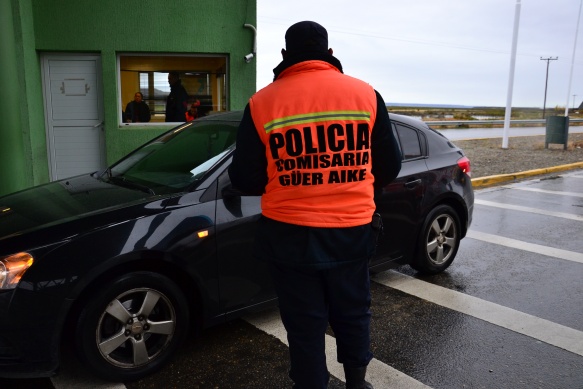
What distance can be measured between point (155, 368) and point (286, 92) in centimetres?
198

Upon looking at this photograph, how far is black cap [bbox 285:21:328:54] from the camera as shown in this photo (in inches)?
92.7

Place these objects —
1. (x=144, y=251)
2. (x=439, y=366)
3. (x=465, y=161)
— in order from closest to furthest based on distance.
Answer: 1. (x=144, y=251)
2. (x=439, y=366)
3. (x=465, y=161)

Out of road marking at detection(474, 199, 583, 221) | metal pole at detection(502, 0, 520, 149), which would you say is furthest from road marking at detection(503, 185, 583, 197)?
metal pole at detection(502, 0, 520, 149)

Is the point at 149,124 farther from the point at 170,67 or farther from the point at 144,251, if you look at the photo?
the point at 144,251

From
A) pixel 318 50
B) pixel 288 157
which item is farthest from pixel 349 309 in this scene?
pixel 318 50

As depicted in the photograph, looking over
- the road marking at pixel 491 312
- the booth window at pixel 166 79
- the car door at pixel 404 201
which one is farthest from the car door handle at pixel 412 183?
the booth window at pixel 166 79

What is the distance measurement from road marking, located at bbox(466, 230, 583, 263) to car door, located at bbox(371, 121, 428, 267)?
84.8 inches

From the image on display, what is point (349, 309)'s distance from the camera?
96.0 inches

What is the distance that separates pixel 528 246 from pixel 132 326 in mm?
4902

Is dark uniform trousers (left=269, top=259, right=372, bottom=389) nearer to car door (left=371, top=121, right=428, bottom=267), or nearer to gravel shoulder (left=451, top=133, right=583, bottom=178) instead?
car door (left=371, top=121, right=428, bottom=267)

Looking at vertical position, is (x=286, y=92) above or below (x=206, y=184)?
above

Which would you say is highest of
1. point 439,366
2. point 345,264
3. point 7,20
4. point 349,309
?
point 7,20

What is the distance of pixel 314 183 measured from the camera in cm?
230

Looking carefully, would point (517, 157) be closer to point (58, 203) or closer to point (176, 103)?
point (176, 103)
